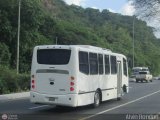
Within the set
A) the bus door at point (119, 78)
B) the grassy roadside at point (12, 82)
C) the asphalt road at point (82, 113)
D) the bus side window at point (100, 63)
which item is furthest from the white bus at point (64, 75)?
the grassy roadside at point (12, 82)

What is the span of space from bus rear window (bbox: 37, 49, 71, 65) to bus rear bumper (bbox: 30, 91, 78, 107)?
1.45m

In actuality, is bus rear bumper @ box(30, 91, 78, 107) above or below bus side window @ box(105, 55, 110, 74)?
below

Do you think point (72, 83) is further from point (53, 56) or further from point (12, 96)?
point (12, 96)

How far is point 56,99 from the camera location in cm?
2056

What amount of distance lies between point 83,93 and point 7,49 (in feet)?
98.2

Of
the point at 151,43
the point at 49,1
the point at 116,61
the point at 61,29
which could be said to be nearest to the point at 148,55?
the point at 151,43

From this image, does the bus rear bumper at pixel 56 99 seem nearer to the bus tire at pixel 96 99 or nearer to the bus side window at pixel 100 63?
the bus tire at pixel 96 99

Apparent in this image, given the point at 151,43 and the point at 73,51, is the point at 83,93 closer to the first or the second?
the point at 73,51

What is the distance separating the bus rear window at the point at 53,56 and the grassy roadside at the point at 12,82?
437 inches

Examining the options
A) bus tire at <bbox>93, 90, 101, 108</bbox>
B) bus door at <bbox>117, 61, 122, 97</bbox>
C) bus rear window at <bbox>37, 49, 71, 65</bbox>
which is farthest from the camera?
bus door at <bbox>117, 61, 122, 97</bbox>

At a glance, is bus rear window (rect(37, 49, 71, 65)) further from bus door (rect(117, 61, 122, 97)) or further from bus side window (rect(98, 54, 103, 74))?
bus door (rect(117, 61, 122, 97))

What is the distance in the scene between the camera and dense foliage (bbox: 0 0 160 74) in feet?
169

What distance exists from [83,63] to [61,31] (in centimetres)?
6080

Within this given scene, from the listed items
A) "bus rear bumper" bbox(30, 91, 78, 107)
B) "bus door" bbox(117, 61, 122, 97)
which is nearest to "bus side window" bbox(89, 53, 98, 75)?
"bus rear bumper" bbox(30, 91, 78, 107)
